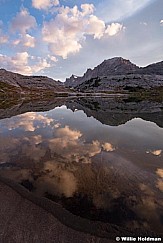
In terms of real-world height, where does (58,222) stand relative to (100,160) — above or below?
above

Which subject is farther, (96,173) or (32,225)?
(96,173)

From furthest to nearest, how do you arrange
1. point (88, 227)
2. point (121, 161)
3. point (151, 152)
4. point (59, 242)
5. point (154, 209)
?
1. point (151, 152)
2. point (121, 161)
3. point (154, 209)
4. point (88, 227)
5. point (59, 242)

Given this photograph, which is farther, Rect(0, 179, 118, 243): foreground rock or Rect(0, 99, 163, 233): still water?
Rect(0, 99, 163, 233): still water

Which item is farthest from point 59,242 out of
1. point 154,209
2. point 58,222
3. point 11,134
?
point 11,134

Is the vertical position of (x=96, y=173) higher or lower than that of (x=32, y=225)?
lower

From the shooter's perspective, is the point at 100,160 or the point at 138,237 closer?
the point at 138,237

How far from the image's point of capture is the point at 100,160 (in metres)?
24.0

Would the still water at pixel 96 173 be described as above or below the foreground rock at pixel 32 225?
below

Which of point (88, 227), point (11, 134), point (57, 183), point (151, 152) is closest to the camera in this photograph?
point (88, 227)

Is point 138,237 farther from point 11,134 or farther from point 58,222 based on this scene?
point 11,134

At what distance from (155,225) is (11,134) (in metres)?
31.2

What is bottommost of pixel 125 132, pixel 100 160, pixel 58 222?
pixel 125 132

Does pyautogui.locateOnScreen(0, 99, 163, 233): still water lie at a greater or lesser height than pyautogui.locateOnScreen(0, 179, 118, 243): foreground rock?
lesser

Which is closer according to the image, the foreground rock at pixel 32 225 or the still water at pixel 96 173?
the foreground rock at pixel 32 225
